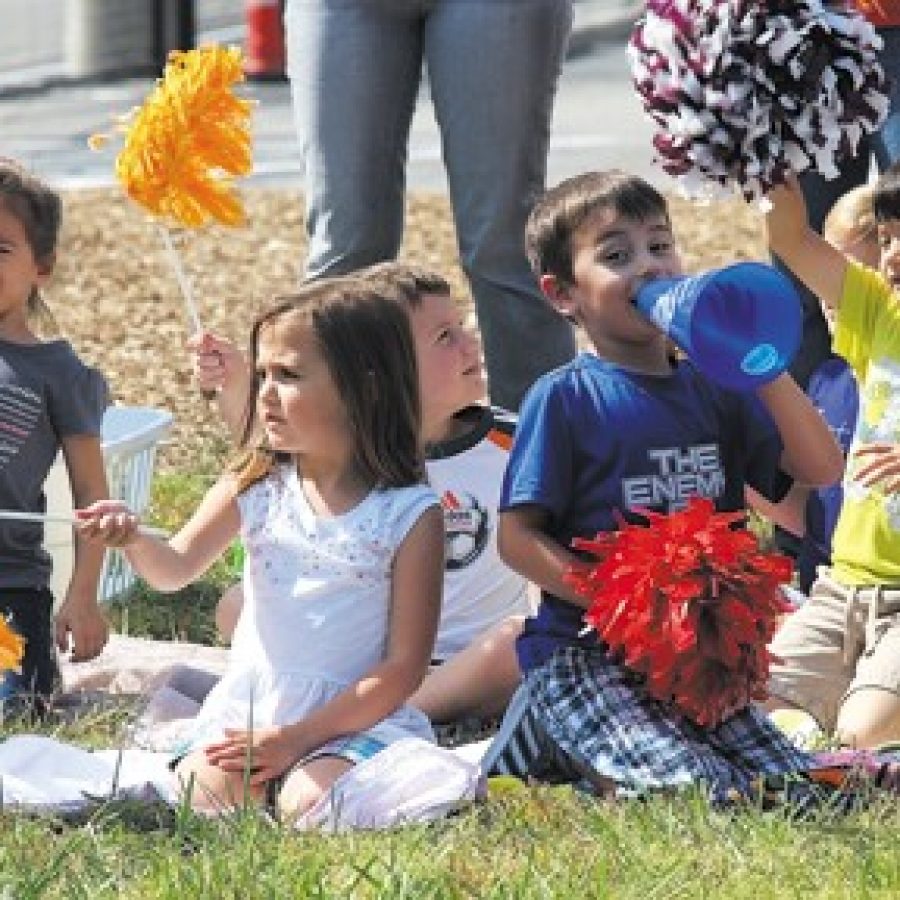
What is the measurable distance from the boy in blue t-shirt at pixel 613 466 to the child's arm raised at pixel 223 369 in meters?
0.59

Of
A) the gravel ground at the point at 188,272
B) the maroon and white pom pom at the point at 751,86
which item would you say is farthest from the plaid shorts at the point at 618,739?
the gravel ground at the point at 188,272

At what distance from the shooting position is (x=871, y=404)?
5102 mm

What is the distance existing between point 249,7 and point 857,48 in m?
13.1

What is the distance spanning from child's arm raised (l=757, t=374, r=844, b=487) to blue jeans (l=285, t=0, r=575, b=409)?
1.49m

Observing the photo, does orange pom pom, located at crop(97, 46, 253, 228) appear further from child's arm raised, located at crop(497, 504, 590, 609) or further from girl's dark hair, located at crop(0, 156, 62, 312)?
child's arm raised, located at crop(497, 504, 590, 609)

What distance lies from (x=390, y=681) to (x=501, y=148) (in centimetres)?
175

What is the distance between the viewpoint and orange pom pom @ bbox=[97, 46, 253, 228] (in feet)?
16.6

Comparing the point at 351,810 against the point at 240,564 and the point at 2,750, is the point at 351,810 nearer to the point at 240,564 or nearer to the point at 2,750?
the point at 2,750

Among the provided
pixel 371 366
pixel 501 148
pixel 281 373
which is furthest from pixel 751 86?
pixel 501 148

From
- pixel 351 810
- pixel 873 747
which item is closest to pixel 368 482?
pixel 351 810

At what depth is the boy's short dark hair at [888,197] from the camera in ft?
16.0

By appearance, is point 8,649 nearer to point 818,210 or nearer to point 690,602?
point 690,602

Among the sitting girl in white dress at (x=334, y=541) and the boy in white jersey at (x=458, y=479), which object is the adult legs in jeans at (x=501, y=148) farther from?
the sitting girl in white dress at (x=334, y=541)

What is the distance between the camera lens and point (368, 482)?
4645 millimetres
